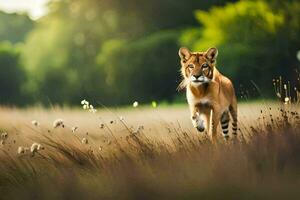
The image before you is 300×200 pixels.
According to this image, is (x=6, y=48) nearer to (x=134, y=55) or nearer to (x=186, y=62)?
(x=134, y=55)

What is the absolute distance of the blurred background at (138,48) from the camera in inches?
915

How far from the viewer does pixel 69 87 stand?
26.9 meters

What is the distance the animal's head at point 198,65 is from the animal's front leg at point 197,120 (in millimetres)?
372

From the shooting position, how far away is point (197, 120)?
7879 mm

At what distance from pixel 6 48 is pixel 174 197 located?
78.1 ft

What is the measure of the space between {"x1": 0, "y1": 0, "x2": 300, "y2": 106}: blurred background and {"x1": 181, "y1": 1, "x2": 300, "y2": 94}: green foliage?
0.11 feet

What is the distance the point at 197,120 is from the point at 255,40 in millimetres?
16325

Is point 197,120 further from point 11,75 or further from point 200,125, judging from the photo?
point 11,75

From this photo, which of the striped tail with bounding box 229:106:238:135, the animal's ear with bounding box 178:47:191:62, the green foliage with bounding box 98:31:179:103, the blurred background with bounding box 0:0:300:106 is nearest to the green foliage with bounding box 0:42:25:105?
the blurred background with bounding box 0:0:300:106

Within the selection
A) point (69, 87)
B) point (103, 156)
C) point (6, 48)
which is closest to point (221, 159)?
point (103, 156)

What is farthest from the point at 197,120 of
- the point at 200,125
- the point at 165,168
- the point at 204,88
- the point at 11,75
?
the point at 11,75

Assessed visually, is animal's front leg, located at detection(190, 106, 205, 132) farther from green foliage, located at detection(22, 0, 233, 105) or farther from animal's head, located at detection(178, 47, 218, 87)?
green foliage, located at detection(22, 0, 233, 105)

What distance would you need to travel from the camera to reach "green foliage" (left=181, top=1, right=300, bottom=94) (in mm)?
22922

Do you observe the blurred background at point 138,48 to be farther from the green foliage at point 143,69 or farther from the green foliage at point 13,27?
the green foliage at point 13,27
